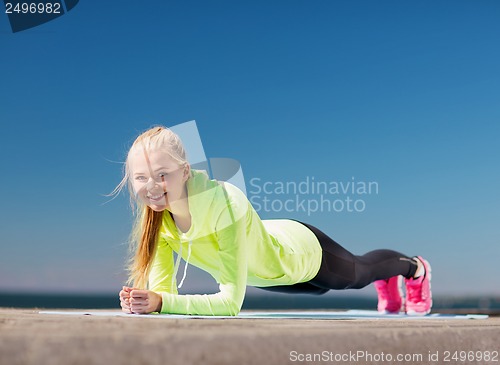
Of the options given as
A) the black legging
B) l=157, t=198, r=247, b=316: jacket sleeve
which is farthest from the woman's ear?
the black legging

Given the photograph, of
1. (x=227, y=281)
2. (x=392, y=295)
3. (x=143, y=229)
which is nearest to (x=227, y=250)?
(x=227, y=281)

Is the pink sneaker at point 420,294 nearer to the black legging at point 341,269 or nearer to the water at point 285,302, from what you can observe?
the black legging at point 341,269

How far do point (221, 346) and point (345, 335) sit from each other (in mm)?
145

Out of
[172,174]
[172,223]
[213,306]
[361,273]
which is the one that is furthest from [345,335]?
[361,273]

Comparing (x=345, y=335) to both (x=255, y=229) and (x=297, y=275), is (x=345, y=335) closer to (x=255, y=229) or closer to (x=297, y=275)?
(x=255, y=229)

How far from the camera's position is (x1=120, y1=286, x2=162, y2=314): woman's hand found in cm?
116

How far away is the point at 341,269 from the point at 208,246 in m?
0.53

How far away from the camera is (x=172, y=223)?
59.4 inches

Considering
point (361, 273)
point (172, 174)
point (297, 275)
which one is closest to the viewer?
point (172, 174)

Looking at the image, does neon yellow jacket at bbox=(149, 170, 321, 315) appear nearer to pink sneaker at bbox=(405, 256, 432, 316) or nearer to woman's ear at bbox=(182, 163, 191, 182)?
woman's ear at bbox=(182, 163, 191, 182)

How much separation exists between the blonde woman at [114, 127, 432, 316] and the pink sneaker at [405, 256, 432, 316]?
0.63 feet

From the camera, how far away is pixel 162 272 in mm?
1551

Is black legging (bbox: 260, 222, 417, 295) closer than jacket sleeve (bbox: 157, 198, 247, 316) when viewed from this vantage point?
No

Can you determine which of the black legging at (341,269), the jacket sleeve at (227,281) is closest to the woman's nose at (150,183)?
the jacket sleeve at (227,281)
